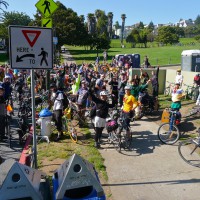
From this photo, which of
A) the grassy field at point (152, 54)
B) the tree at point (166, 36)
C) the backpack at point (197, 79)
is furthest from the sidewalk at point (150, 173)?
the tree at point (166, 36)

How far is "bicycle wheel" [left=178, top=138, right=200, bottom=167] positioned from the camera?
7412mm

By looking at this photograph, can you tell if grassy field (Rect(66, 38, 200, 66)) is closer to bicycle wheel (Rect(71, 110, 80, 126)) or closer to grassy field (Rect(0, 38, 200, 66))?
grassy field (Rect(0, 38, 200, 66))

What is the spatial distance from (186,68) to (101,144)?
13090mm

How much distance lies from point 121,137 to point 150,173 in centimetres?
198

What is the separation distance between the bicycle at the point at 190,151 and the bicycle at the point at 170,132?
802mm

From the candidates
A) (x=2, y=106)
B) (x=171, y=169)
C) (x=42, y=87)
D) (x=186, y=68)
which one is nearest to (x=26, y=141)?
(x=2, y=106)

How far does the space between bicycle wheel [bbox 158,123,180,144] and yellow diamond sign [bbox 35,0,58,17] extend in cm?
503

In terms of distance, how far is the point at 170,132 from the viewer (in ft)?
29.2

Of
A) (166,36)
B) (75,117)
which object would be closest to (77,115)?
(75,117)

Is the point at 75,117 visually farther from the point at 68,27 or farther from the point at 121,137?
the point at 68,27

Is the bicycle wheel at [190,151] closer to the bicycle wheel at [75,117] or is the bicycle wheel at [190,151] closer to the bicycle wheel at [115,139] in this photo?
the bicycle wheel at [115,139]

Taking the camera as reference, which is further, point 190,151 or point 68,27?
point 68,27

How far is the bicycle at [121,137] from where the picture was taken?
8.52m

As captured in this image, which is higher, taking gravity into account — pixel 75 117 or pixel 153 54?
pixel 153 54
